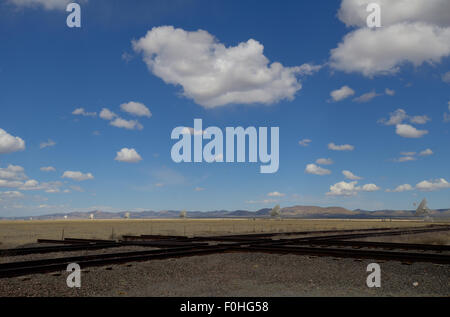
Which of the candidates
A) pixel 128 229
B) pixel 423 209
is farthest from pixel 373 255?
pixel 423 209

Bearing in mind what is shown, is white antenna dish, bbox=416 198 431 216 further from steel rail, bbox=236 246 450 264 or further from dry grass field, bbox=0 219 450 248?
steel rail, bbox=236 246 450 264

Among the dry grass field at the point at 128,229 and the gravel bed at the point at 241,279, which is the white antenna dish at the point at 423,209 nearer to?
the dry grass field at the point at 128,229

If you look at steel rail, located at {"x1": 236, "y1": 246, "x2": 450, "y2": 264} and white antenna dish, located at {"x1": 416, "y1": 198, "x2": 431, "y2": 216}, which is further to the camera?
white antenna dish, located at {"x1": 416, "y1": 198, "x2": 431, "y2": 216}

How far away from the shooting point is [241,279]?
13.4 m

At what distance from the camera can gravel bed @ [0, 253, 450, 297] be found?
11344mm

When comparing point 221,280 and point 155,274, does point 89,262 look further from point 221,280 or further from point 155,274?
point 221,280

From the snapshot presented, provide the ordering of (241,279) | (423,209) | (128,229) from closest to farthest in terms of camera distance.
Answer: (241,279) → (128,229) → (423,209)

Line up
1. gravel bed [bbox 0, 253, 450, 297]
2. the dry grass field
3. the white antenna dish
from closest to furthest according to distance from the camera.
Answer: gravel bed [bbox 0, 253, 450, 297] → the dry grass field → the white antenna dish

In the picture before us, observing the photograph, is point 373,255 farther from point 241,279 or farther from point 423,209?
point 423,209

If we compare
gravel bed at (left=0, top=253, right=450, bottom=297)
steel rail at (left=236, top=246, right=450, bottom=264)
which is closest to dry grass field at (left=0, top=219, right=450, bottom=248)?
gravel bed at (left=0, top=253, right=450, bottom=297)

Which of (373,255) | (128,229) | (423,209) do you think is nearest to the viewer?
(373,255)

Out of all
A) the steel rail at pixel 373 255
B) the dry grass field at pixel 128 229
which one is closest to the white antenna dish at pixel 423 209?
the dry grass field at pixel 128 229

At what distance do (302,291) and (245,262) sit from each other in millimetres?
6383

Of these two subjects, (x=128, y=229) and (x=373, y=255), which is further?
(x=128, y=229)
